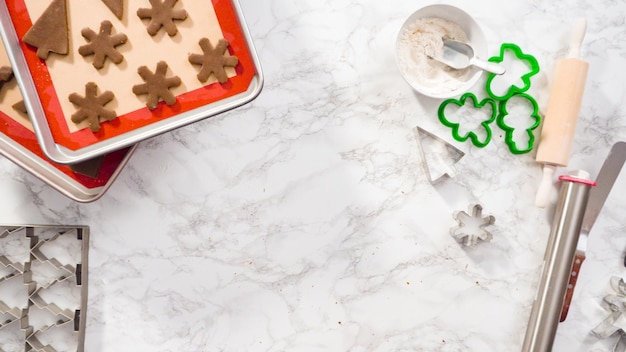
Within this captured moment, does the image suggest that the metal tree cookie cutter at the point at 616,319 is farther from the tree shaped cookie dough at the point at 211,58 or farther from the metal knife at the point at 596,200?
the tree shaped cookie dough at the point at 211,58

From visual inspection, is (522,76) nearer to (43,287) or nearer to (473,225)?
(473,225)

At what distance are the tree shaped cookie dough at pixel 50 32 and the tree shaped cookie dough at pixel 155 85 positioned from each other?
93 mm

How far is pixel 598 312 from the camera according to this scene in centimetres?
98

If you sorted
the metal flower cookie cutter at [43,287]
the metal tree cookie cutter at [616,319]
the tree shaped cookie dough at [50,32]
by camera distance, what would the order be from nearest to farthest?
the tree shaped cookie dough at [50,32] → the metal flower cookie cutter at [43,287] → the metal tree cookie cutter at [616,319]

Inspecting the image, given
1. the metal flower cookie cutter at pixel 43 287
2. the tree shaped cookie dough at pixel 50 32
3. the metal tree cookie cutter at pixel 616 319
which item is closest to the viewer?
the tree shaped cookie dough at pixel 50 32

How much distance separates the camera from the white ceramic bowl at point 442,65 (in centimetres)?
88

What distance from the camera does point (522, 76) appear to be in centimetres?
94

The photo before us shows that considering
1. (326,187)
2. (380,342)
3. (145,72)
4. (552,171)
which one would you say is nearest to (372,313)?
(380,342)

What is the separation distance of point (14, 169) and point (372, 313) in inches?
22.6

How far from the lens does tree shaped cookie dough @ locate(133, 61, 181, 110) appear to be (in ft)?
2.26

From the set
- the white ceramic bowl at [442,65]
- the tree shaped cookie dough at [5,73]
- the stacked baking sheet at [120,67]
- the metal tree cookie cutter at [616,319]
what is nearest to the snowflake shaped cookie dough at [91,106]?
the stacked baking sheet at [120,67]

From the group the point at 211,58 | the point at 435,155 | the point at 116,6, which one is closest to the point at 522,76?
the point at 435,155

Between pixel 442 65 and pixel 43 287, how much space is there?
2.22 feet

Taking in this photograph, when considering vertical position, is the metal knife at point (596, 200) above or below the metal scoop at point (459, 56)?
below
